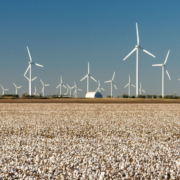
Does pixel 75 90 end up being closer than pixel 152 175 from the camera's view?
No

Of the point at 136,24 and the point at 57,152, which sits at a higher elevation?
the point at 136,24

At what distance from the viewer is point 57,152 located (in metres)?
7.51

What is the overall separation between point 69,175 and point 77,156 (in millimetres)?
1349

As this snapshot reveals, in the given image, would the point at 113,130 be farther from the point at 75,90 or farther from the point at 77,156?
the point at 75,90

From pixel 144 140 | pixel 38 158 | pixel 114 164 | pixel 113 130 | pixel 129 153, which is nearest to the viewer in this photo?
pixel 114 164

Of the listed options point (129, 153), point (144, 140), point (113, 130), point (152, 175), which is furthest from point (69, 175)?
point (113, 130)

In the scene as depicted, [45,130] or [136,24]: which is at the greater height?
[136,24]

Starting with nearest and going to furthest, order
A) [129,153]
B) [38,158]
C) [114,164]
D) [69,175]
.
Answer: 1. [69,175]
2. [114,164]
3. [38,158]
4. [129,153]

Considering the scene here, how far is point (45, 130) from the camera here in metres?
13.0

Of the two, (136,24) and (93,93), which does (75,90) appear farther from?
(136,24)

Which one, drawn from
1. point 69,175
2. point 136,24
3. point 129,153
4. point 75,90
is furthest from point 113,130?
point 75,90

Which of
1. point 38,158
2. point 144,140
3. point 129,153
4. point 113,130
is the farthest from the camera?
point 113,130

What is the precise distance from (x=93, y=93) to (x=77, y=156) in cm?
16795

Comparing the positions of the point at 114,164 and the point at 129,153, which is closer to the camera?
the point at 114,164
